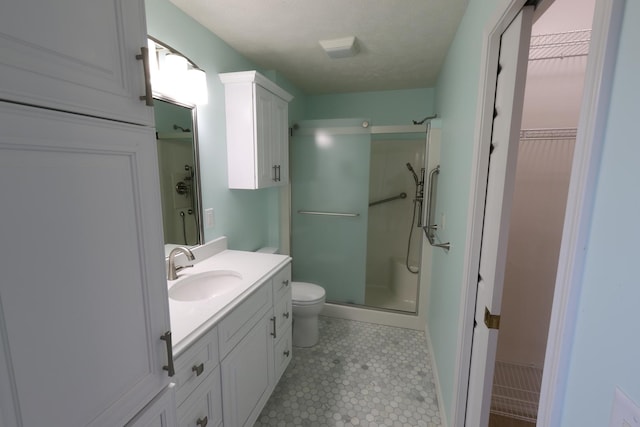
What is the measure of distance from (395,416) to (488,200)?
143cm

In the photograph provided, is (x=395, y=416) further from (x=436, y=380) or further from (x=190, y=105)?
(x=190, y=105)

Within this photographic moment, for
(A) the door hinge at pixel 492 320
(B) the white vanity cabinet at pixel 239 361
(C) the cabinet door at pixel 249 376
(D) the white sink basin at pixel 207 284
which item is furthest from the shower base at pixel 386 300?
(A) the door hinge at pixel 492 320

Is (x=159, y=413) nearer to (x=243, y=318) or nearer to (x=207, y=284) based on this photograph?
(x=243, y=318)

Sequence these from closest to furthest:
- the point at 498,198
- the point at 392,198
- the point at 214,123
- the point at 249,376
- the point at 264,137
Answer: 1. the point at 498,198
2. the point at 249,376
3. the point at 214,123
4. the point at 264,137
5. the point at 392,198

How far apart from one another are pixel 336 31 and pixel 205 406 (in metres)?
2.16

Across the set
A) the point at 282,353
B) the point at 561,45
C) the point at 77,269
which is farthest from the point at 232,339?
the point at 561,45

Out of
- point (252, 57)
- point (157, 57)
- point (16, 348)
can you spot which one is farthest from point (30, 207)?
point (252, 57)

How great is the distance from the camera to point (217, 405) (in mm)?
1197

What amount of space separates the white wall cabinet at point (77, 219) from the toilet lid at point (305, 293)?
1.56m

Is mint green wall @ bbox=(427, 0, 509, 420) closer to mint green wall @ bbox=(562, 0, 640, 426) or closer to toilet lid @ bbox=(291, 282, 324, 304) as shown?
mint green wall @ bbox=(562, 0, 640, 426)

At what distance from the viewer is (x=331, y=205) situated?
9.16ft

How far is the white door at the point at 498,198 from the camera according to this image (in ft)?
2.95

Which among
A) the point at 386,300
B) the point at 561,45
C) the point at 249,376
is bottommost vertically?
the point at 386,300

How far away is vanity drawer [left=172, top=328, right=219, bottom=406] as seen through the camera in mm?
968
